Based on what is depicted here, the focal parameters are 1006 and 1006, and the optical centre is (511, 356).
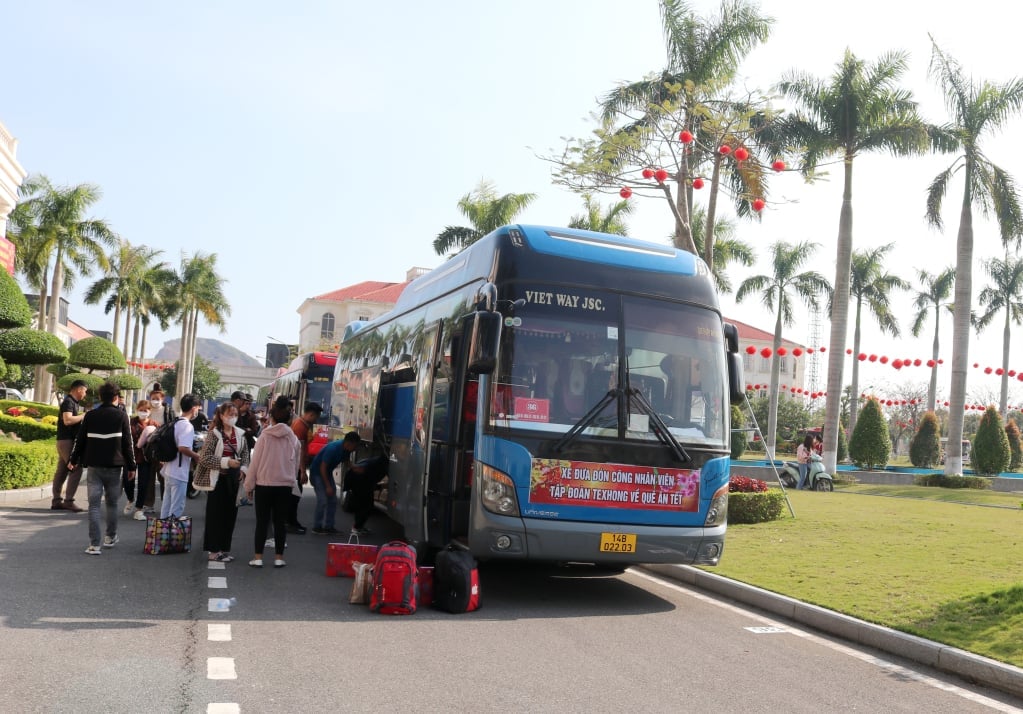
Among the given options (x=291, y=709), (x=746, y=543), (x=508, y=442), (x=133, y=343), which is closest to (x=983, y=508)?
(x=746, y=543)

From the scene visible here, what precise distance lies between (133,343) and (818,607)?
81.2 metres

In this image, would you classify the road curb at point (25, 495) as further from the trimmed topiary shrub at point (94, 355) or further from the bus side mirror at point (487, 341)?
the trimmed topiary shrub at point (94, 355)

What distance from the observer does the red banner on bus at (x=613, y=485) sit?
880cm

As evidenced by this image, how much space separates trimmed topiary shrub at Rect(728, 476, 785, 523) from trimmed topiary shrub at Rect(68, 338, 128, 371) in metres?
32.7

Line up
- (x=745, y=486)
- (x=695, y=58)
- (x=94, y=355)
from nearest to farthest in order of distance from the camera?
1. (x=745, y=486)
2. (x=695, y=58)
3. (x=94, y=355)

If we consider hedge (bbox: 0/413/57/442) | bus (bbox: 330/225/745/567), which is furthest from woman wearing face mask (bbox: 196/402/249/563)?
hedge (bbox: 0/413/57/442)

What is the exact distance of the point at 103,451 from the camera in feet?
35.3

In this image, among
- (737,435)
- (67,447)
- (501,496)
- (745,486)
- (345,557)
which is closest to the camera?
(501,496)

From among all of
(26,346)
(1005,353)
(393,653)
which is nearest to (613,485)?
(393,653)

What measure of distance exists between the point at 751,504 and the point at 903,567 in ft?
15.8

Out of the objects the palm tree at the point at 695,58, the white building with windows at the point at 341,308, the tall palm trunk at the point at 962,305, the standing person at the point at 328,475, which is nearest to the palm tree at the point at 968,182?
the tall palm trunk at the point at 962,305

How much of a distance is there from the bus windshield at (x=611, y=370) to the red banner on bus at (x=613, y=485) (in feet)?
0.97

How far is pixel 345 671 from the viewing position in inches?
249

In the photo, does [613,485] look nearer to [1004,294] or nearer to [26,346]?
[26,346]
